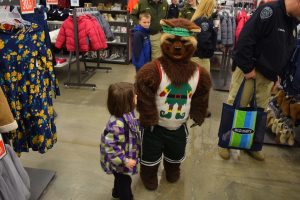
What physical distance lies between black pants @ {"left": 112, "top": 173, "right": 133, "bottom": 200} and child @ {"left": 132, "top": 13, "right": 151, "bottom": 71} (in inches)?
67.4

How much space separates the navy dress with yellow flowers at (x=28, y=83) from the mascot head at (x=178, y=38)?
88cm

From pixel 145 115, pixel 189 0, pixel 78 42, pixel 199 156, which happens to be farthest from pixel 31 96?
pixel 189 0

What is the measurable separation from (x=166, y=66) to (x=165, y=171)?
1.04 meters

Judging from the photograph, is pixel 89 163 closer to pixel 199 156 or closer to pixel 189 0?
pixel 199 156

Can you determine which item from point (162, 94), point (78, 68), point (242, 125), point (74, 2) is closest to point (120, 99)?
point (162, 94)

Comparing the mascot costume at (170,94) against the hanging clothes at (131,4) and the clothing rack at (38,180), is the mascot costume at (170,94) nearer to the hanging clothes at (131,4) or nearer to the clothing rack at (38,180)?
the clothing rack at (38,180)

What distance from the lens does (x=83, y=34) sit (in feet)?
14.3

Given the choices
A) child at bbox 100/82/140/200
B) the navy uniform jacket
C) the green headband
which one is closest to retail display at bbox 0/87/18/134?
child at bbox 100/82/140/200

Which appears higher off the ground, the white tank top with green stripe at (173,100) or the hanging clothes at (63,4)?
the hanging clothes at (63,4)

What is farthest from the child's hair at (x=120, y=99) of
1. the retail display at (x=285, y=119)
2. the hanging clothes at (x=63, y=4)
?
the hanging clothes at (x=63, y=4)

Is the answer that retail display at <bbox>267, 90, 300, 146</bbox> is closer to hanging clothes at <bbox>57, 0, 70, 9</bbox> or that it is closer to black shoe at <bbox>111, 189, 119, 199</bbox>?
black shoe at <bbox>111, 189, 119, 199</bbox>

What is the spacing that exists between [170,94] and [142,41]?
59.6 inches

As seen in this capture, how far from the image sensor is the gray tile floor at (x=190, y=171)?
2.34 metres

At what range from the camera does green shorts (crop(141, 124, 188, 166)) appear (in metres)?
2.17
